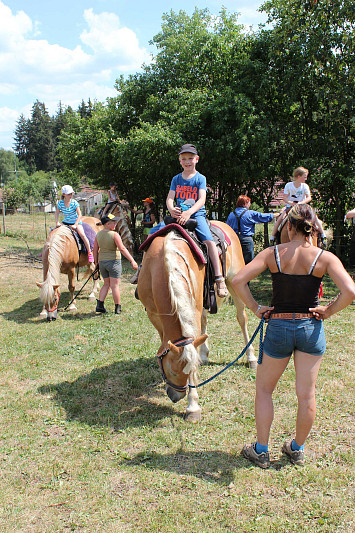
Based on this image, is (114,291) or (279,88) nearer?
(114,291)

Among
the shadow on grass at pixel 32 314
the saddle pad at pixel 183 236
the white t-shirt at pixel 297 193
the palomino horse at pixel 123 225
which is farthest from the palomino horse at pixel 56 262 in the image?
the palomino horse at pixel 123 225

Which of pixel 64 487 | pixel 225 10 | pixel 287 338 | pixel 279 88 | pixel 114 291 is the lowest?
pixel 64 487

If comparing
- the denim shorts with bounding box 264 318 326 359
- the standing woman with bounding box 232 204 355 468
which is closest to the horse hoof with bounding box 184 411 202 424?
the standing woman with bounding box 232 204 355 468

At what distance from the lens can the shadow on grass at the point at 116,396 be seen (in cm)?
407

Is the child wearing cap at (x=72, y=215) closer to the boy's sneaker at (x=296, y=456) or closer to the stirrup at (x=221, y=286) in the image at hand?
the stirrup at (x=221, y=286)

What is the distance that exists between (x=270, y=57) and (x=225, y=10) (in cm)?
447

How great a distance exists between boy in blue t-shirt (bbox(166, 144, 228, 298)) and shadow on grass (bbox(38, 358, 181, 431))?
1.44m

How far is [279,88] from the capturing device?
37.7 ft

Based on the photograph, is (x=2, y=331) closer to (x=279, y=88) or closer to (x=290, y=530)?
(x=290, y=530)

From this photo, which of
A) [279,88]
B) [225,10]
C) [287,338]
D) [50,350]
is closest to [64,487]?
[287,338]

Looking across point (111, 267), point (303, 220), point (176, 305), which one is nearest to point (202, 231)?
point (176, 305)

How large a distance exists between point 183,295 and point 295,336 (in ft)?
3.39

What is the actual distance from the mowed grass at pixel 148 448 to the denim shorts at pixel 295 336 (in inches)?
40.7

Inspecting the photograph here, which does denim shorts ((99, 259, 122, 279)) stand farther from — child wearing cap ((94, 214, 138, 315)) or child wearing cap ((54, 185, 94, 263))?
child wearing cap ((54, 185, 94, 263))
